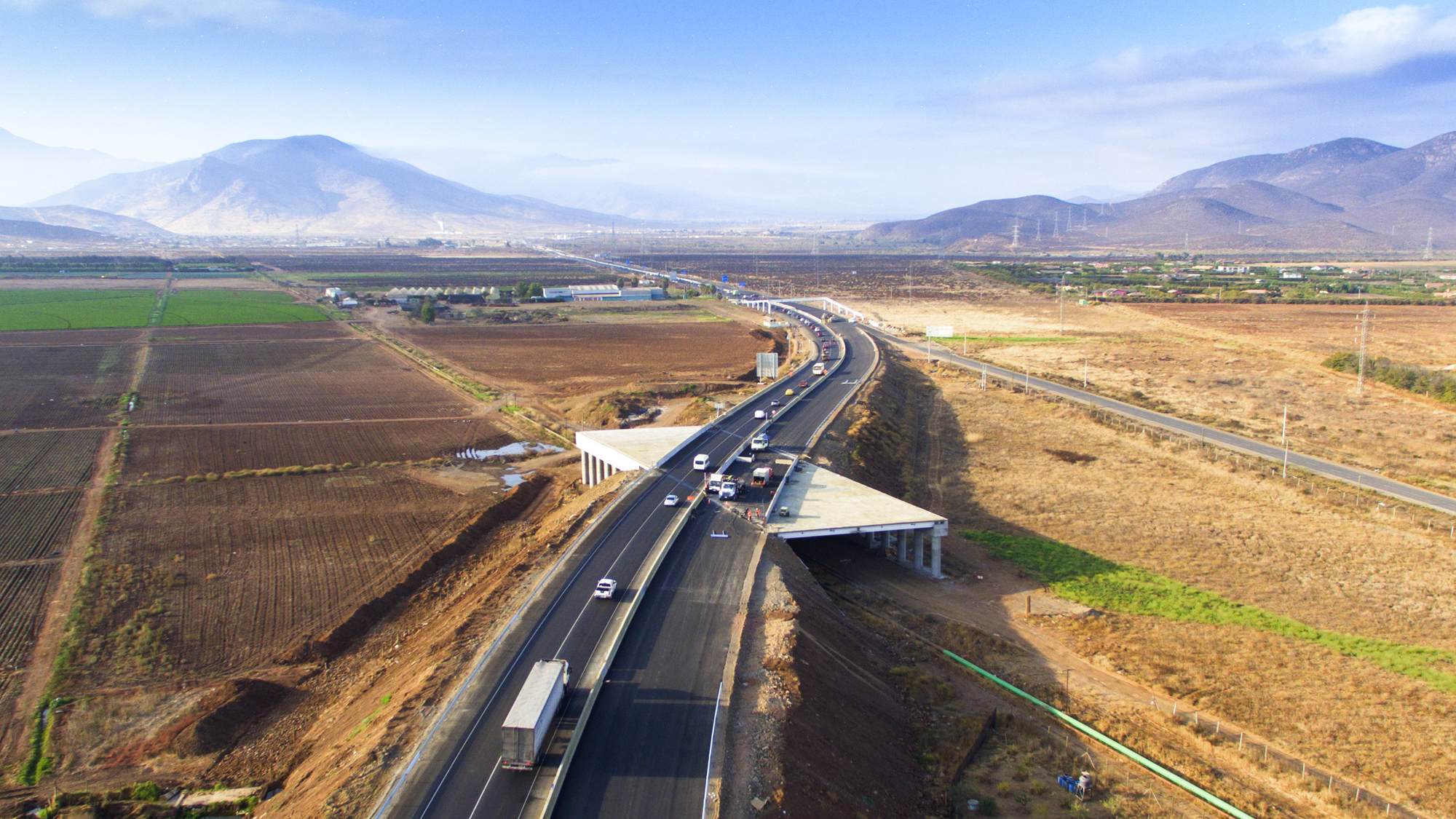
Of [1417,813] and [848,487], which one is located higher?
[848,487]

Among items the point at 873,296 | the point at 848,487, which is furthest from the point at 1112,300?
the point at 848,487

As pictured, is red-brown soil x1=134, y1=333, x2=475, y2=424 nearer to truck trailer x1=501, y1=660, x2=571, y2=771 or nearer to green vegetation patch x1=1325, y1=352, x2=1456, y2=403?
truck trailer x1=501, y1=660, x2=571, y2=771

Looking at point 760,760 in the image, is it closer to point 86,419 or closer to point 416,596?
point 416,596

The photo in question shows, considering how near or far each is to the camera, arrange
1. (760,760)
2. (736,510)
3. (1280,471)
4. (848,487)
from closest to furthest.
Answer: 1. (760,760)
2. (736,510)
3. (848,487)
4. (1280,471)

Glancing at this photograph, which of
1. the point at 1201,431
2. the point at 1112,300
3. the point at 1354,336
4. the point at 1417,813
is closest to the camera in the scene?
the point at 1417,813

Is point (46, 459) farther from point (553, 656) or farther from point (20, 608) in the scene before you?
point (553, 656)

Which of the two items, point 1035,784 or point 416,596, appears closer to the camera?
point 1035,784

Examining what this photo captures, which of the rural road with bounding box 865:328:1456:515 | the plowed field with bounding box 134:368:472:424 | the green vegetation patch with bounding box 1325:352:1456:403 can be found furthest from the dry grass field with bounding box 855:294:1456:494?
the plowed field with bounding box 134:368:472:424

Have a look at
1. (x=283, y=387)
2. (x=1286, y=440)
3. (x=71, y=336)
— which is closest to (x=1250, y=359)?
(x=1286, y=440)
